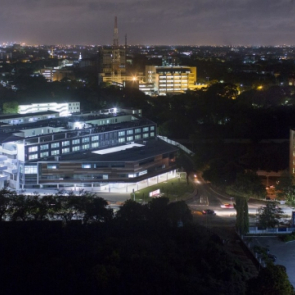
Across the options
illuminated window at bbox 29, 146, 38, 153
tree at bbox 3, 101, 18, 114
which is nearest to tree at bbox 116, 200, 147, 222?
illuminated window at bbox 29, 146, 38, 153

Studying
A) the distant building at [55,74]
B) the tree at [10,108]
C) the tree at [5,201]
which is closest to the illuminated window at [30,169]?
the tree at [5,201]

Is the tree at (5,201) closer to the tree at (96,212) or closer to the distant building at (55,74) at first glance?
the tree at (96,212)

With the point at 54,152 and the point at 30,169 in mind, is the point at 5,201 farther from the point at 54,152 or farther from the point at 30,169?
the point at 54,152

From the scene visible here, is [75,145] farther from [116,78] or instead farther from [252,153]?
[116,78]

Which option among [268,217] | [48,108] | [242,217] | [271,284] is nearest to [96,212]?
[242,217]

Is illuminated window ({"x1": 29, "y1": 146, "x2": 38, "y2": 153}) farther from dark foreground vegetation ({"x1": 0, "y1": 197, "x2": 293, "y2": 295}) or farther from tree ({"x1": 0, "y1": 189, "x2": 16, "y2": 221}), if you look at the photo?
dark foreground vegetation ({"x1": 0, "y1": 197, "x2": 293, "y2": 295})

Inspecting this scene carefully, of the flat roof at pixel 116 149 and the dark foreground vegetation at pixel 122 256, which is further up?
the flat roof at pixel 116 149

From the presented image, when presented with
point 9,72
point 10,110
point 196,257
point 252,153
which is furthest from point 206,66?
point 196,257
